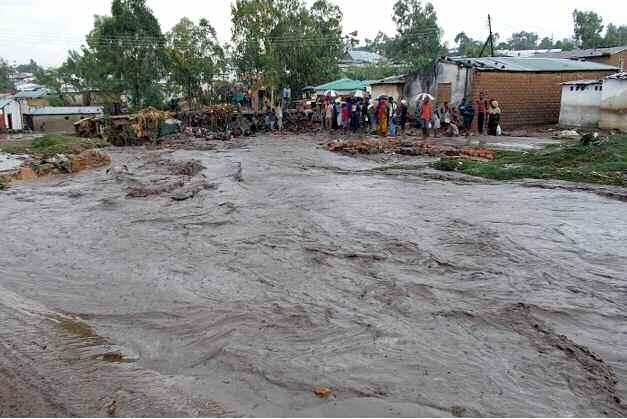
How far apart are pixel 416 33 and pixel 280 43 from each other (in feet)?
55.5

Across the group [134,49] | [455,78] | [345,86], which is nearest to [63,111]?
[134,49]

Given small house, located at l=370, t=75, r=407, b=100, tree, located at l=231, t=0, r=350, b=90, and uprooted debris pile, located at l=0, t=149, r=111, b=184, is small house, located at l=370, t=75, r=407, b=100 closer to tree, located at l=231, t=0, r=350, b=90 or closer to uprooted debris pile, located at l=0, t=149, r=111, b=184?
tree, located at l=231, t=0, r=350, b=90

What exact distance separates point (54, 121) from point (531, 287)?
46885 mm

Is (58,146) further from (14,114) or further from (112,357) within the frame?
(14,114)

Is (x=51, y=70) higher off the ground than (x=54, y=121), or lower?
higher

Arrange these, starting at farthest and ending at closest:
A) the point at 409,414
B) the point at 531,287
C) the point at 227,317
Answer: the point at 531,287, the point at 227,317, the point at 409,414

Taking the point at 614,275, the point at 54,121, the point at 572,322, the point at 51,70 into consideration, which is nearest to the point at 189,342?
the point at 572,322

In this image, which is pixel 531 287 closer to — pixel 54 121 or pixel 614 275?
pixel 614 275

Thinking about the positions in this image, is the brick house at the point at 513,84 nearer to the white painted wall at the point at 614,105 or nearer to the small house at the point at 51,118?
the white painted wall at the point at 614,105

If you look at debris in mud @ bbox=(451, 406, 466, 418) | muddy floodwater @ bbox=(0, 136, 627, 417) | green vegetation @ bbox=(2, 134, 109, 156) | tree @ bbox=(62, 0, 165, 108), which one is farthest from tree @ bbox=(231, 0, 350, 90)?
debris in mud @ bbox=(451, 406, 466, 418)

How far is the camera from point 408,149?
1688cm

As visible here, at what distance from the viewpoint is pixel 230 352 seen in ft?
16.0

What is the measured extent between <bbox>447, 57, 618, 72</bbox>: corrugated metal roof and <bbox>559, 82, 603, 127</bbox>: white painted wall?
191cm

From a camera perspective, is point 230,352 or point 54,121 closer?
point 230,352
